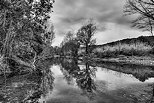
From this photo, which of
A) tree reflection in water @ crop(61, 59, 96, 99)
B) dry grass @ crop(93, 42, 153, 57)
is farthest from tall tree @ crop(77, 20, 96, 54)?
tree reflection in water @ crop(61, 59, 96, 99)

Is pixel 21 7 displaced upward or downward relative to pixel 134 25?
downward

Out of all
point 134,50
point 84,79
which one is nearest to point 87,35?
point 134,50

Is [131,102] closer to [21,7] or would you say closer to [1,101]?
[1,101]

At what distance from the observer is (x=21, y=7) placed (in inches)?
292

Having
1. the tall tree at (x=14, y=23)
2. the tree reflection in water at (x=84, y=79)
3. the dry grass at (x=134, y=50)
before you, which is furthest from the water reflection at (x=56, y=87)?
the dry grass at (x=134, y=50)

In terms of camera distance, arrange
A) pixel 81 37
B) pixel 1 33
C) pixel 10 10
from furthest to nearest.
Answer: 1. pixel 81 37
2. pixel 1 33
3. pixel 10 10

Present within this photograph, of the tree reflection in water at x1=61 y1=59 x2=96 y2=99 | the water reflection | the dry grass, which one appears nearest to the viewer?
the water reflection

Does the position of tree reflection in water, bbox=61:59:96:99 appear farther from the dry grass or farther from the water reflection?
the dry grass

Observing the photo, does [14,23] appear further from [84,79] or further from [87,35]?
[87,35]

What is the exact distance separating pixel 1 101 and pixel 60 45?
11662 cm

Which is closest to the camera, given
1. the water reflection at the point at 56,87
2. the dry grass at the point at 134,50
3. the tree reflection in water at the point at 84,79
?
the water reflection at the point at 56,87

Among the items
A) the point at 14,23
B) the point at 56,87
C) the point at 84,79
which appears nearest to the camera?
the point at 14,23

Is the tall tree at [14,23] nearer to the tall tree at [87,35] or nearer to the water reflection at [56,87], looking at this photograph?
the water reflection at [56,87]

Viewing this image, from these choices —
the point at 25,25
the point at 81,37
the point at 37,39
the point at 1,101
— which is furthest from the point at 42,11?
the point at 81,37
